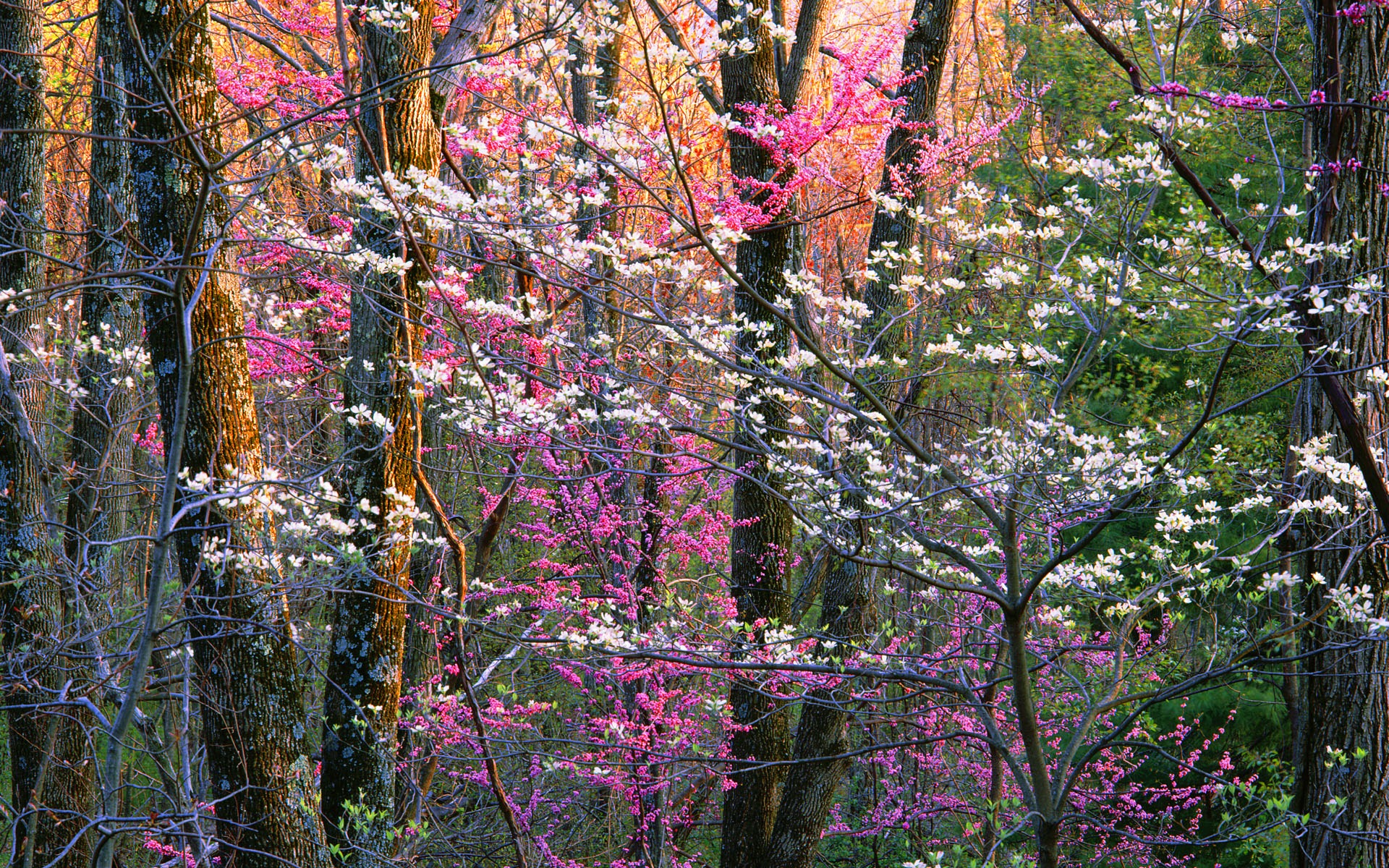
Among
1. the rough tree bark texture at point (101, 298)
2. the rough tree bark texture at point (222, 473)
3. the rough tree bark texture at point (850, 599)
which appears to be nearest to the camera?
the rough tree bark texture at point (222, 473)

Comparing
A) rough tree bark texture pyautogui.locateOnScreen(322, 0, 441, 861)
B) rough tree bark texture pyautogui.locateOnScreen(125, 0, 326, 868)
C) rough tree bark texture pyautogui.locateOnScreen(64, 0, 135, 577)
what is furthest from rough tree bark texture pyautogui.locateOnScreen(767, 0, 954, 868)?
rough tree bark texture pyautogui.locateOnScreen(64, 0, 135, 577)

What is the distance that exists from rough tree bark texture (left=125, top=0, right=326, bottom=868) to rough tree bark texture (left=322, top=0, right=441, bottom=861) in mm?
334

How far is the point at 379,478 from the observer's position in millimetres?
4969

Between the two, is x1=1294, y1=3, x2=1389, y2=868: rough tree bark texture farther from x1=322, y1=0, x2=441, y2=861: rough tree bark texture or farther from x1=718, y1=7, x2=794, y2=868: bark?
x1=322, y1=0, x2=441, y2=861: rough tree bark texture

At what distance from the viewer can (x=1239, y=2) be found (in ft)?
27.2

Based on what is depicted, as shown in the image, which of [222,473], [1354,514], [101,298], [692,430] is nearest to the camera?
[692,430]

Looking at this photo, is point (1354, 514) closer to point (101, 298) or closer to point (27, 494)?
point (27, 494)

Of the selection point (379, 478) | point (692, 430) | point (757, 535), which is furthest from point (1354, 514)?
point (379, 478)

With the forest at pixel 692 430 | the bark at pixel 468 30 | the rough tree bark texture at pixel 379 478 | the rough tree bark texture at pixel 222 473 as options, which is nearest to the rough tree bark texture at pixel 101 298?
the forest at pixel 692 430

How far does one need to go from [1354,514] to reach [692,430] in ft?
9.62

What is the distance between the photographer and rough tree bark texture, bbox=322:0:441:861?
489cm

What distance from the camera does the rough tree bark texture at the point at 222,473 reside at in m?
4.34

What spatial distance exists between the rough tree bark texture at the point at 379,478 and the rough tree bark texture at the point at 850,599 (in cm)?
246

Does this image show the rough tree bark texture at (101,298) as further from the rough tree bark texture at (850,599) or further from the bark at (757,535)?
the rough tree bark texture at (850,599)
